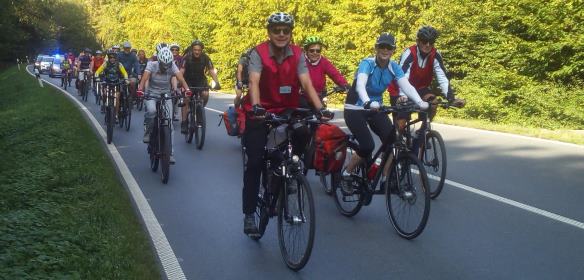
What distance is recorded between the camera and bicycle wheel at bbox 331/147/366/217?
21.4ft

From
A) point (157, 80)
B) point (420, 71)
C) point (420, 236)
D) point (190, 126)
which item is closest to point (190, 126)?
point (190, 126)

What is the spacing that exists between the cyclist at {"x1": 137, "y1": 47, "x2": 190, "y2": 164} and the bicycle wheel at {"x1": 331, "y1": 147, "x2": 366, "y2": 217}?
3445 millimetres

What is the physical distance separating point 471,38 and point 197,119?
519 inches

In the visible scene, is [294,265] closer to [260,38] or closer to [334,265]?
[334,265]

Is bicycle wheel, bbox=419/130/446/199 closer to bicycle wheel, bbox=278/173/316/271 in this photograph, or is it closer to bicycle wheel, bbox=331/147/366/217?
bicycle wheel, bbox=331/147/366/217

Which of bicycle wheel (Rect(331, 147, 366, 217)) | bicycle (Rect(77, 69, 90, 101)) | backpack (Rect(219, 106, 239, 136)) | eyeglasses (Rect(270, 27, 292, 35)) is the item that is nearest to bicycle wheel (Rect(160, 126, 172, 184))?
backpack (Rect(219, 106, 239, 136))

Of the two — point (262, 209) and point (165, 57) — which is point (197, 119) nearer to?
point (165, 57)

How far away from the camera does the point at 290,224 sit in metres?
5.09

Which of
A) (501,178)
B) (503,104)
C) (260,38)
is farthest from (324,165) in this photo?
(260,38)

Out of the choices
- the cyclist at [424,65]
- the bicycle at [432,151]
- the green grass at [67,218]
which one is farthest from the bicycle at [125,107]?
the bicycle at [432,151]

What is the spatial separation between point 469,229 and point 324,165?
58.7 inches

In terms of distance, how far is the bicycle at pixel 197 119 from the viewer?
11.7 m

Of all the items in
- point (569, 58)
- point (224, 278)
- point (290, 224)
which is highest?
point (569, 58)

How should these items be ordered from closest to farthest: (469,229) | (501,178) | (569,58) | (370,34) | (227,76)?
(469,229) < (501,178) < (569,58) < (370,34) < (227,76)
